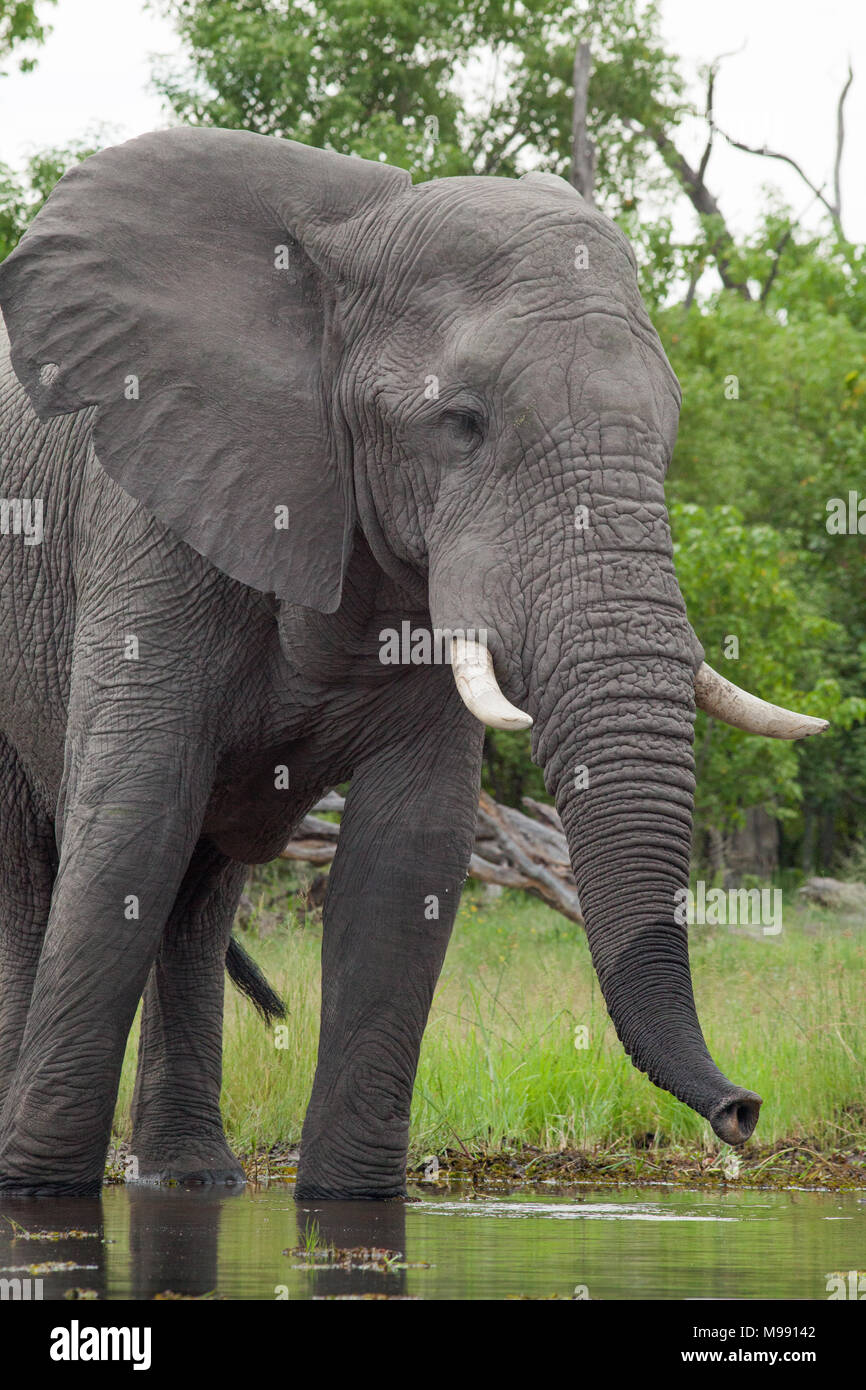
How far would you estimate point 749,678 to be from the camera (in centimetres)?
1948

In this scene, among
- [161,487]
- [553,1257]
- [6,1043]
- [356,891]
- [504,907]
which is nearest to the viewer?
[553,1257]

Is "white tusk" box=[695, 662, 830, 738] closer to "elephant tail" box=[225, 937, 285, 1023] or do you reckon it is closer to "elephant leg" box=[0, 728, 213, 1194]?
"elephant leg" box=[0, 728, 213, 1194]

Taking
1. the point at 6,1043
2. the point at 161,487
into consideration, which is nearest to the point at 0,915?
the point at 6,1043

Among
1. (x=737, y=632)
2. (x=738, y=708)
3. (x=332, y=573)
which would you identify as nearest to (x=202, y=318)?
(x=332, y=573)

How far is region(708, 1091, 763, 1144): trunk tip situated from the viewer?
4.73 metres

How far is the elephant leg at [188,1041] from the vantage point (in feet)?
25.8

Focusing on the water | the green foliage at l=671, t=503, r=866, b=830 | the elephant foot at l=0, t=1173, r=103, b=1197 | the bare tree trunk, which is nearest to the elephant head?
the water

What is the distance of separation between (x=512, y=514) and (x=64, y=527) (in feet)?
6.35

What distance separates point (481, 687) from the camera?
210 inches

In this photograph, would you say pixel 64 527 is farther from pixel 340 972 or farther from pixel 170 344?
pixel 340 972

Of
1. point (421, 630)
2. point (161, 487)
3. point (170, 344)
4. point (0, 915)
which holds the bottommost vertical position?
point (0, 915)

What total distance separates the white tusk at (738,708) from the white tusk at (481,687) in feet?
1.90

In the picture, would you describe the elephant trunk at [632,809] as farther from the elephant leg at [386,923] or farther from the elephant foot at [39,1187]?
the elephant foot at [39,1187]

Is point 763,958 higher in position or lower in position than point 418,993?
higher
